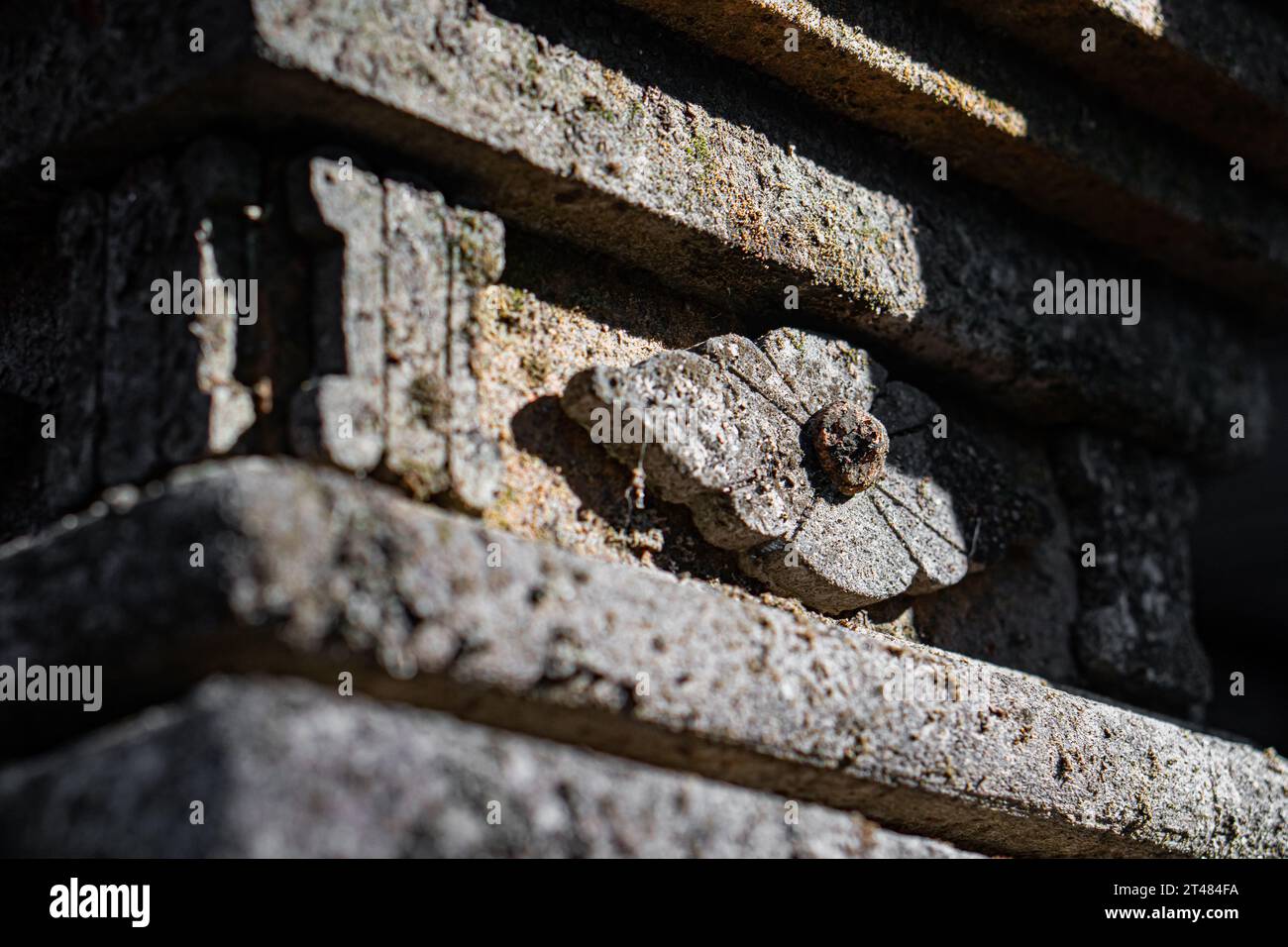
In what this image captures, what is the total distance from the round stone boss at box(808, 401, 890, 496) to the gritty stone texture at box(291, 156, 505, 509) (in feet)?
1.93

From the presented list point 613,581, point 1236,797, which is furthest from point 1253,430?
point 613,581

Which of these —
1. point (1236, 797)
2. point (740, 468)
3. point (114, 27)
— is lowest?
point (1236, 797)

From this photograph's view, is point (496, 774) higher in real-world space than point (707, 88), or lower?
lower

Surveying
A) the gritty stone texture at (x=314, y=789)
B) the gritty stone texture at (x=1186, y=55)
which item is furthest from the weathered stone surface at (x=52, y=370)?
the gritty stone texture at (x=1186, y=55)

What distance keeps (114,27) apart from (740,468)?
1.01 meters

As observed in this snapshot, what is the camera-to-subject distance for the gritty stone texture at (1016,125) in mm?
2127

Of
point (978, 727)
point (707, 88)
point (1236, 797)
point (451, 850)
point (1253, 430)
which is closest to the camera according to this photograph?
point (451, 850)

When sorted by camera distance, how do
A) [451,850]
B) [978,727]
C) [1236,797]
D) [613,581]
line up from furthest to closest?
1. [1236,797]
2. [978,727]
3. [613,581]
4. [451,850]

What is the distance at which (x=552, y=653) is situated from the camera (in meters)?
1.49

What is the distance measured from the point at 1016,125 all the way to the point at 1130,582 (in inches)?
36.0

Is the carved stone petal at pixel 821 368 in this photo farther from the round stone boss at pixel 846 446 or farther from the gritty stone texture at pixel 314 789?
the gritty stone texture at pixel 314 789

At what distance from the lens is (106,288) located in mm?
1703

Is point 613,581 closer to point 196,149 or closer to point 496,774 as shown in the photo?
point 496,774

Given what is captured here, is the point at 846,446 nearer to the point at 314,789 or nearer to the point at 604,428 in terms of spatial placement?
the point at 604,428
